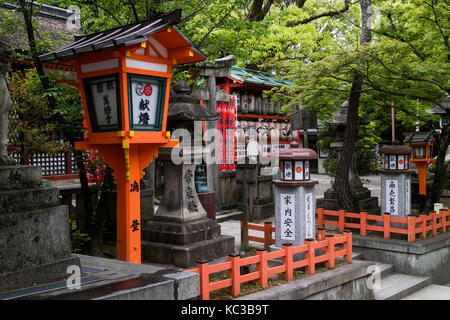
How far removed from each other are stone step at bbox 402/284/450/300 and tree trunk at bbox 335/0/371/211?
10.5 feet

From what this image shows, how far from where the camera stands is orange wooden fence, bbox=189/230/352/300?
569 centimetres

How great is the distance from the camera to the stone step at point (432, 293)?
30.3 feet

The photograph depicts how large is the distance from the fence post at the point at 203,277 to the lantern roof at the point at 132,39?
10.0 feet

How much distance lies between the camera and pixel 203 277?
5.61m

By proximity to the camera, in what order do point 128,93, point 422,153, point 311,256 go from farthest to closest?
point 422,153
point 311,256
point 128,93

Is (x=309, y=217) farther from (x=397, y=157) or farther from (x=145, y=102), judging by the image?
(x=397, y=157)

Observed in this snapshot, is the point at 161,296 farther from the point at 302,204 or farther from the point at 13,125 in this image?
the point at 13,125

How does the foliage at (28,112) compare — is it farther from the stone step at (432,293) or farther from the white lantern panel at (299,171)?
the stone step at (432,293)

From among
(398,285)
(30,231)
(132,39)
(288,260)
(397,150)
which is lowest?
(398,285)

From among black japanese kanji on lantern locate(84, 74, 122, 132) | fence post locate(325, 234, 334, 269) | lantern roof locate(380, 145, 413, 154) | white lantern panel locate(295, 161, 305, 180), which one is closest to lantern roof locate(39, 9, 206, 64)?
black japanese kanji on lantern locate(84, 74, 122, 132)

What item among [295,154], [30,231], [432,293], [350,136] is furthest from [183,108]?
[432,293]

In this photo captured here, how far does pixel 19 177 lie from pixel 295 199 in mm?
5423

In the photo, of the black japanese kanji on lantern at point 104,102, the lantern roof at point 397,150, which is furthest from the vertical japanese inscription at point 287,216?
the lantern roof at point 397,150

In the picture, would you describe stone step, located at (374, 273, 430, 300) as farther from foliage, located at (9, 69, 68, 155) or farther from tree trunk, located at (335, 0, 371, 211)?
→ foliage, located at (9, 69, 68, 155)
